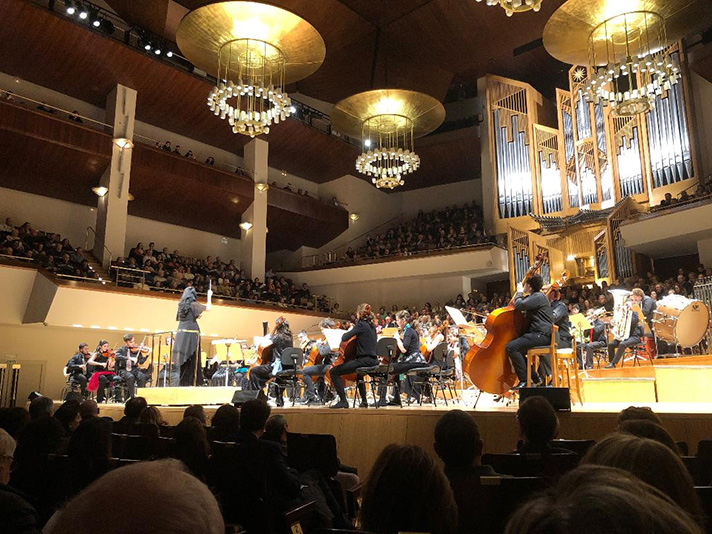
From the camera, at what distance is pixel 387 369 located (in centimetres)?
687

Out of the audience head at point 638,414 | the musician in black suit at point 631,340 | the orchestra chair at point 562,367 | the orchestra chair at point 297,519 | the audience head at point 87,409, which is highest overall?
the musician in black suit at point 631,340

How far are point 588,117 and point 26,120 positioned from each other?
15.1 metres

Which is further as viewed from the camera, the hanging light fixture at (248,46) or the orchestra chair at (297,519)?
the hanging light fixture at (248,46)

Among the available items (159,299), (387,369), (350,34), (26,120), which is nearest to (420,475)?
(387,369)

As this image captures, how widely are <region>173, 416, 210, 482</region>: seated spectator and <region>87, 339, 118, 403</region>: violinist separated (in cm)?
806

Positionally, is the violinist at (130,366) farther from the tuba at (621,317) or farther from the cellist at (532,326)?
the tuba at (621,317)

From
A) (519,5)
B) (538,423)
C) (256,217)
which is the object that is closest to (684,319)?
(519,5)

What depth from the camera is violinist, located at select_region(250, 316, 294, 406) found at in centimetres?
868

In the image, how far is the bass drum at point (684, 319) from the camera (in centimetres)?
823

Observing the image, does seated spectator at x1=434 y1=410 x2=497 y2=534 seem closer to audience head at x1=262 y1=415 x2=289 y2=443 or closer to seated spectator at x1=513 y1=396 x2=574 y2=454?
seated spectator at x1=513 y1=396 x2=574 y2=454

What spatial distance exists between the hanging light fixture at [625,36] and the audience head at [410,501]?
8.22 meters

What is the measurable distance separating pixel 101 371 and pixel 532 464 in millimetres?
10612

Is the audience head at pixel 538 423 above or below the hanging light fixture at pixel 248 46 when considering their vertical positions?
below

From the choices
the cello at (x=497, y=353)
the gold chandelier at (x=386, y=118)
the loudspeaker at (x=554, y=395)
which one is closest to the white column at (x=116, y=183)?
the gold chandelier at (x=386, y=118)
